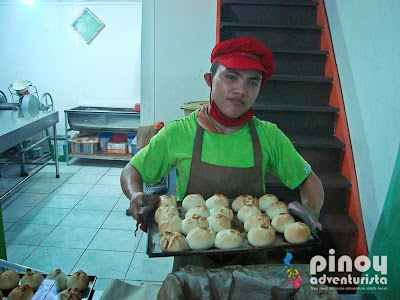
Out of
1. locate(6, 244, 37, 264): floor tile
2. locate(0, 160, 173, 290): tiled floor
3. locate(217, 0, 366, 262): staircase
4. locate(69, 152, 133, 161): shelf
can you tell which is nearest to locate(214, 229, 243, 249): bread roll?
locate(217, 0, 366, 262): staircase

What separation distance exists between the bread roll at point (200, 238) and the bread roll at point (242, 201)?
0.93 ft

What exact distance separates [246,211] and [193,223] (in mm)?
239

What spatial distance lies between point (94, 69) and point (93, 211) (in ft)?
9.48

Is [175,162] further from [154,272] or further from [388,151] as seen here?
[154,272]

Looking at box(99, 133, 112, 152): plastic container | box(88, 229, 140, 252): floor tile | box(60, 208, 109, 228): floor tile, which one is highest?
box(99, 133, 112, 152): plastic container

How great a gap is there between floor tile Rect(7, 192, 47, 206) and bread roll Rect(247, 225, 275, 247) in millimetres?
3695

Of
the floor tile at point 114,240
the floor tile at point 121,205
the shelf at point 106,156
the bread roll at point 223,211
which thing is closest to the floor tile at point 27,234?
the floor tile at point 114,240

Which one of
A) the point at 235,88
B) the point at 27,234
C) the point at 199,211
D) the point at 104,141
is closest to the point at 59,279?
the point at 199,211

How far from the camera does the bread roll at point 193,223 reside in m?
1.30

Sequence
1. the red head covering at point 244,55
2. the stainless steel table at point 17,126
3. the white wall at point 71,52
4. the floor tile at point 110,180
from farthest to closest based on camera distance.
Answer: the white wall at point 71,52 → the floor tile at point 110,180 → the stainless steel table at point 17,126 → the red head covering at point 244,55

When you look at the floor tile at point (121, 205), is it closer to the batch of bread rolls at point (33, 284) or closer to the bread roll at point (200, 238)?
the batch of bread rolls at point (33, 284)

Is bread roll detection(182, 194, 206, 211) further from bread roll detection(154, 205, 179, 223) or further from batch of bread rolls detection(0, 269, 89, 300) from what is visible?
batch of bread rolls detection(0, 269, 89, 300)

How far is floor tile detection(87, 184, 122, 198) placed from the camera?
Answer: 181 inches

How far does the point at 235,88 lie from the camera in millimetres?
1422
